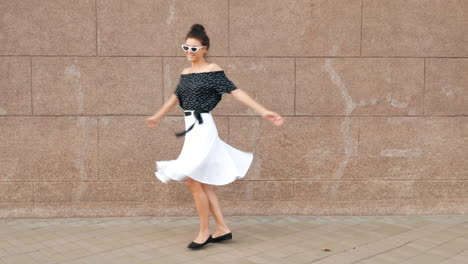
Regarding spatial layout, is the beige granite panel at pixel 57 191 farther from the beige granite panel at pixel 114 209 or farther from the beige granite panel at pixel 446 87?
the beige granite panel at pixel 446 87

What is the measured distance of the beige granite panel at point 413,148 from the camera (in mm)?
5195

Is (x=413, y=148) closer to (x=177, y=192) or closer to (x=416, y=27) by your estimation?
(x=416, y=27)

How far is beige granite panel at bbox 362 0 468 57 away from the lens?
5.08 meters

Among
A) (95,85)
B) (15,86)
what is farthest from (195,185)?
(15,86)

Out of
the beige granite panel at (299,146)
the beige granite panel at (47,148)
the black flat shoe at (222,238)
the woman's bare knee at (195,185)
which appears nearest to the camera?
the woman's bare knee at (195,185)

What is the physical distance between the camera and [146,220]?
505 centimetres

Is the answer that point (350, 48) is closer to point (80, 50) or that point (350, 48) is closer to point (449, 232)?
point (449, 232)

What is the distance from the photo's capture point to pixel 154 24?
506 centimetres

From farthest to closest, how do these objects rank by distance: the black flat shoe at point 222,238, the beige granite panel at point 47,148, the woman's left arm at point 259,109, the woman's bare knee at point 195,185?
the beige granite panel at point 47,148, the black flat shoe at point 222,238, the woman's bare knee at point 195,185, the woman's left arm at point 259,109

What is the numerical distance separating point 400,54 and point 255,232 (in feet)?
8.27

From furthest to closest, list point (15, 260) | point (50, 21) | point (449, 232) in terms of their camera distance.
→ point (50, 21), point (449, 232), point (15, 260)

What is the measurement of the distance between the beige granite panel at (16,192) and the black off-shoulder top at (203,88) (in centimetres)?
234

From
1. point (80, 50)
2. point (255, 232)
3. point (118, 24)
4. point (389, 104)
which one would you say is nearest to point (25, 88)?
point (80, 50)

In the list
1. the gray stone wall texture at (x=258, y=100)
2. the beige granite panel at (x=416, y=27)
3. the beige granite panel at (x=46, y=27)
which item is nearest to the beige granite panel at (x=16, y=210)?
the gray stone wall texture at (x=258, y=100)
